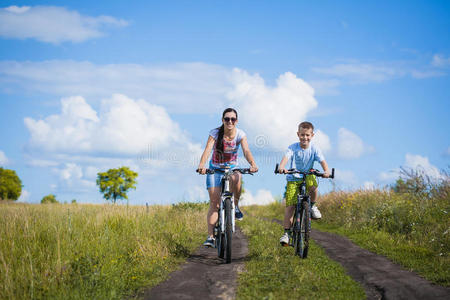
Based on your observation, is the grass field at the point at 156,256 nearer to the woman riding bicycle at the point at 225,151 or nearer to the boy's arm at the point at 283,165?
the woman riding bicycle at the point at 225,151

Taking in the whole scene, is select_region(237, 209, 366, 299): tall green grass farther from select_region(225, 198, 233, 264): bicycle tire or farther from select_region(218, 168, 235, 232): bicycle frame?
select_region(218, 168, 235, 232): bicycle frame

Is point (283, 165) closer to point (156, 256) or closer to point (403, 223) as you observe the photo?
point (156, 256)

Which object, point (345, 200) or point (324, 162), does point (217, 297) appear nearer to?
point (324, 162)

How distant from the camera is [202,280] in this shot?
610 centimetres

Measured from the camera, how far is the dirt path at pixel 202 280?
5.37 meters

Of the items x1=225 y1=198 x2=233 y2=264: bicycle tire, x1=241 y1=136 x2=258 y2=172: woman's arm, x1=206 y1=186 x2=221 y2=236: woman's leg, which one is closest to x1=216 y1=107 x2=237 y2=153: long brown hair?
x1=241 y1=136 x2=258 y2=172: woman's arm

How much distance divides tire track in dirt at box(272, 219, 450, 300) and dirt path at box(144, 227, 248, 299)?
2063 millimetres

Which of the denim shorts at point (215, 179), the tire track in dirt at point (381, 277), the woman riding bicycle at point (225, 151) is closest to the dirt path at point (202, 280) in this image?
the woman riding bicycle at point (225, 151)

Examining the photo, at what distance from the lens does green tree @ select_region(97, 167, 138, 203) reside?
6406 centimetres

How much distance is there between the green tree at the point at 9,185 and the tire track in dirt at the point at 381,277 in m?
58.1

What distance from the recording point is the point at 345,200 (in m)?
16.5

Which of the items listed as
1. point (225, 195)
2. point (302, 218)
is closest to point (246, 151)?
point (225, 195)

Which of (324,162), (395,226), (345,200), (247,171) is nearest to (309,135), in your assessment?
(324,162)

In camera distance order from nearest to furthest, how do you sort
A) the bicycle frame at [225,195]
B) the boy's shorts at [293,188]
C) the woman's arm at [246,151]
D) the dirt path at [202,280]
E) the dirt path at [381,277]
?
the dirt path at [202,280]
the dirt path at [381,277]
the bicycle frame at [225,195]
the woman's arm at [246,151]
the boy's shorts at [293,188]
